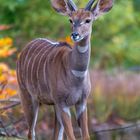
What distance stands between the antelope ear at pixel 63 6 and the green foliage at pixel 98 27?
16.9ft

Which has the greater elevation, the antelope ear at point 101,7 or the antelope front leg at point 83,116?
the antelope ear at point 101,7

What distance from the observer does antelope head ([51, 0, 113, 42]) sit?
703 cm

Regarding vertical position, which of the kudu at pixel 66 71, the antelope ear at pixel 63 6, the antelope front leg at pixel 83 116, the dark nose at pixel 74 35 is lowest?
the antelope front leg at pixel 83 116

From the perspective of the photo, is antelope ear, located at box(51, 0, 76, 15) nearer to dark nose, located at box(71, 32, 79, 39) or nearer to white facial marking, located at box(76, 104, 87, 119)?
dark nose, located at box(71, 32, 79, 39)

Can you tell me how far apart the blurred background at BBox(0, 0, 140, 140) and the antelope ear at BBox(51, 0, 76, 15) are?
1.44 metres

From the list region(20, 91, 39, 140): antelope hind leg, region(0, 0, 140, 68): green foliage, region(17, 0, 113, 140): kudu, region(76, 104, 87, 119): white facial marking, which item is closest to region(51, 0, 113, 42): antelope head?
region(17, 0, 113, 140): kudu

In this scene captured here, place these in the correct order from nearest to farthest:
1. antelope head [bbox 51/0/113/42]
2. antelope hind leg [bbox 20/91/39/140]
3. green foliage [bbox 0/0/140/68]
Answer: antelope head [bbox 51/0/113/42] → antelope hind leg [bbox 20/91/39/140] → green foliage [bbox 0/0/140/68]

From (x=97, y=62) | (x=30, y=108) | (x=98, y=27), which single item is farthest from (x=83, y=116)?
(x=97, y=62)

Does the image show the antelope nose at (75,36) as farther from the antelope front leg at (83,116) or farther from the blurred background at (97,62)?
the blurred background at (97,62)

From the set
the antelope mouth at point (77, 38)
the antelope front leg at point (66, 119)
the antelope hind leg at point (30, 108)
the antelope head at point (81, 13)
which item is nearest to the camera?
the antelope mouth at point (77, 38)

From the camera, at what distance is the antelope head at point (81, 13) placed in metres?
7.03

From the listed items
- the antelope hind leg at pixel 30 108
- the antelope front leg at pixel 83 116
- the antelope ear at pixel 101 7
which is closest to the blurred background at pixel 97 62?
the antelope hind leg at pixel 30 108

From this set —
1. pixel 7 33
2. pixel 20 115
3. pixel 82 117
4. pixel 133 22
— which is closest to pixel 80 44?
pixel 82 117

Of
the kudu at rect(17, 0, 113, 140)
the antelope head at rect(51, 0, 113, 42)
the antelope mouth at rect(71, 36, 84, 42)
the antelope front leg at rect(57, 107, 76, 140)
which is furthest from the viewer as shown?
the antelope front leg at rect(57, 107, 76, 140)
